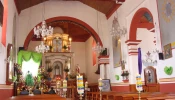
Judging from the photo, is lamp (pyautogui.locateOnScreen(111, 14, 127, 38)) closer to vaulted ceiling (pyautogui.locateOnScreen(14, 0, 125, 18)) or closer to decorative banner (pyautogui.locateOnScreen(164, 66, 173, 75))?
vaulted ceiling (pyautogui.locateOnScreen(14, 0, 125, 18))

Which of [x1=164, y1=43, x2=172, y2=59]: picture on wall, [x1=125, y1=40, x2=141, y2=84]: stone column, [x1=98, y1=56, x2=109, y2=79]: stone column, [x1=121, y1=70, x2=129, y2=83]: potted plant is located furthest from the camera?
[x1=98, y1=56, x2=109, y2=79]: stone column

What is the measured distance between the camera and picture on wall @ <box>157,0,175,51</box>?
245 inches

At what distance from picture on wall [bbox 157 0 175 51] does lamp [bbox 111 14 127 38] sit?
8.94 ft

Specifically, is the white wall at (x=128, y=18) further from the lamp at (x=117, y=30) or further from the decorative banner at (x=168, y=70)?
the decorative banner at (x=168, y=70)

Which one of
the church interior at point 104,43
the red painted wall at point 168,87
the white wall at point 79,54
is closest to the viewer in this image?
the red painted wall at point 168,87

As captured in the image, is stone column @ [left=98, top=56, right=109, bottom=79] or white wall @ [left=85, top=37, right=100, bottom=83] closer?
stone column @ [left=98, top=56, right=109, bottom=79]

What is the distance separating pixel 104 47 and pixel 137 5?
14.7 feet

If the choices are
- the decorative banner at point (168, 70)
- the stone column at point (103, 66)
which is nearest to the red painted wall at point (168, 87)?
the decorative banner at point (168, 70)

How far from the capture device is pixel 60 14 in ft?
41.9

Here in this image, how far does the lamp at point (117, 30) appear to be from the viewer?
9.48 metres

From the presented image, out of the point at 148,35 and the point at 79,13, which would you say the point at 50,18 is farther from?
the point at 148,35

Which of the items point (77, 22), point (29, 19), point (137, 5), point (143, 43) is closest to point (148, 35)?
point (143, 43)

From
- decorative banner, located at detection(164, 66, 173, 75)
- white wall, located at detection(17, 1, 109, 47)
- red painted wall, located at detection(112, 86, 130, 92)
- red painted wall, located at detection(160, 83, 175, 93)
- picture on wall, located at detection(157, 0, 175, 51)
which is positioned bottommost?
red painted wall, located at detection(112, 86, 130, 92)

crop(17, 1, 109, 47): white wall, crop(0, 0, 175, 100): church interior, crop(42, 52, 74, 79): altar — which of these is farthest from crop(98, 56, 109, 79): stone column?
crop(42, 52, 74, 79): altar
